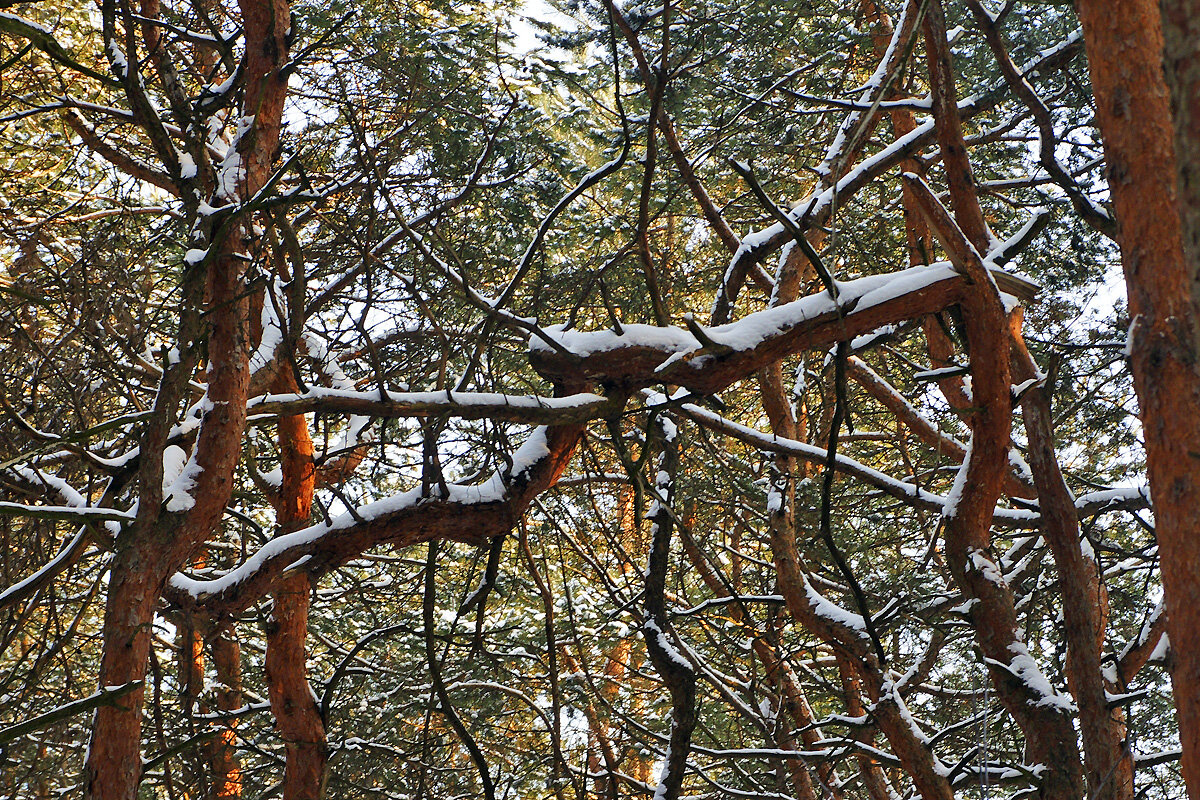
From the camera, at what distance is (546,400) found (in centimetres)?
325

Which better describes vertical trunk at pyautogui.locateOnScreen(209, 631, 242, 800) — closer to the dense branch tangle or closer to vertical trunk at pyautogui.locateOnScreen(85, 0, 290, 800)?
the dense branch tangle

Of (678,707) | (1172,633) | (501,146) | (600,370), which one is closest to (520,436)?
(501,146)

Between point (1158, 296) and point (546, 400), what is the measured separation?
194cm

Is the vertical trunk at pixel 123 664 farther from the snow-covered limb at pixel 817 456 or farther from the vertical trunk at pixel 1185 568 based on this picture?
the vertical trunk at pixel 1185 568

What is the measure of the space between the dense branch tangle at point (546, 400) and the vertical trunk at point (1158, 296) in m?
0.61

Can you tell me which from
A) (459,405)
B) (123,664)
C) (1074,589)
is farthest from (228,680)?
(1074,589)

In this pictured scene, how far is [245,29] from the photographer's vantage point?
5.04 m

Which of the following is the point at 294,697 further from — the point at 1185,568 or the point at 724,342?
the point at 1185,568

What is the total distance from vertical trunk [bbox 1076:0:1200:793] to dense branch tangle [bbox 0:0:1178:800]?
0.61 m

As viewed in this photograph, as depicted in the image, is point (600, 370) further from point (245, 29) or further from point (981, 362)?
point (245, 29)

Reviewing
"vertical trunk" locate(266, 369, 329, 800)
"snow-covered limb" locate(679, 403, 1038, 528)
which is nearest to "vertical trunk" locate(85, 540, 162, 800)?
"snow-covered limb" locate(679, 403, 1038, 528)

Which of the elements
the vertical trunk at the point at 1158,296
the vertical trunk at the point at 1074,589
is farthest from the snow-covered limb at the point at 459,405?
the vertical trunk at the point at 1074,589

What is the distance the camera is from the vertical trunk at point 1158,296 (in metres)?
2.65

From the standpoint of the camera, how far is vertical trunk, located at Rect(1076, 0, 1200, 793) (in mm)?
2646
